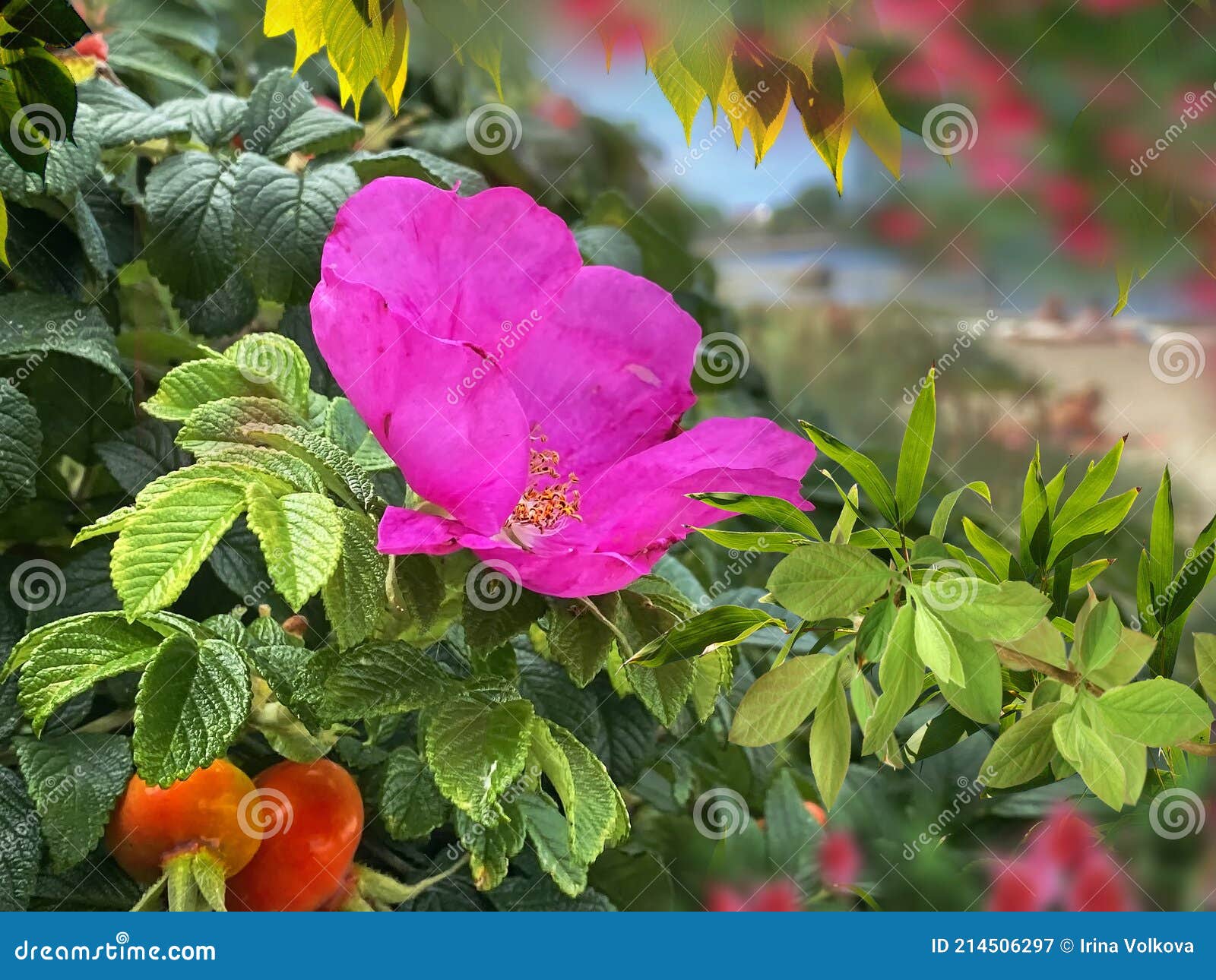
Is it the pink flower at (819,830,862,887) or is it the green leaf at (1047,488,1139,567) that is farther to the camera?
the pink flower at (819,830,862,887)

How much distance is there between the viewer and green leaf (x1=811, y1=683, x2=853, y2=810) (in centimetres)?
23

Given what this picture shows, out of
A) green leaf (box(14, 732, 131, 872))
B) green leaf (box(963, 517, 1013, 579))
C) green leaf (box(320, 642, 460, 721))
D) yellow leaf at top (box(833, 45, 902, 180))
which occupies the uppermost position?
yellow leaf at top (box(833, 45, 902, 180))

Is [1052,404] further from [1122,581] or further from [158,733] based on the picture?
[158,733]

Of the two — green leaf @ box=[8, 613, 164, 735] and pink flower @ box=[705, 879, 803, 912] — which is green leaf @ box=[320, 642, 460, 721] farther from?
pink flower @ box=[705, 879, 803, 912]

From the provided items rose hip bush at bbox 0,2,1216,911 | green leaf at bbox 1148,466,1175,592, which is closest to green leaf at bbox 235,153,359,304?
rose hip bush at bbox 0,2,1216,911

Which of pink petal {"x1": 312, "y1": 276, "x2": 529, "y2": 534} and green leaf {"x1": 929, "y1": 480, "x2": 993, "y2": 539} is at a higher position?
green leaf {"x1": 929, "y1": 480, "x2": 993, "y2": 539}

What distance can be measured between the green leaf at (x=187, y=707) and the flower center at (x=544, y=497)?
0.20 ft

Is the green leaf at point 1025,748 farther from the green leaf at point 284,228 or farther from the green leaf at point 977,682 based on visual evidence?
the green leaf at point 284,228

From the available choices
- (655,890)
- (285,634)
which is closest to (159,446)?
(285,634)

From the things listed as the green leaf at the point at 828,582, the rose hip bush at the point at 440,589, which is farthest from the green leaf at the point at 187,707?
the green leaf at the point at 828,582

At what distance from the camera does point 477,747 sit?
0.75ft

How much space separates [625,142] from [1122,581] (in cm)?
26

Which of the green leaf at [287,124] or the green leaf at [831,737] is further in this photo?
the green leaf at [287,124]

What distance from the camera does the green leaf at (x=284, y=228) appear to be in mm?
311
